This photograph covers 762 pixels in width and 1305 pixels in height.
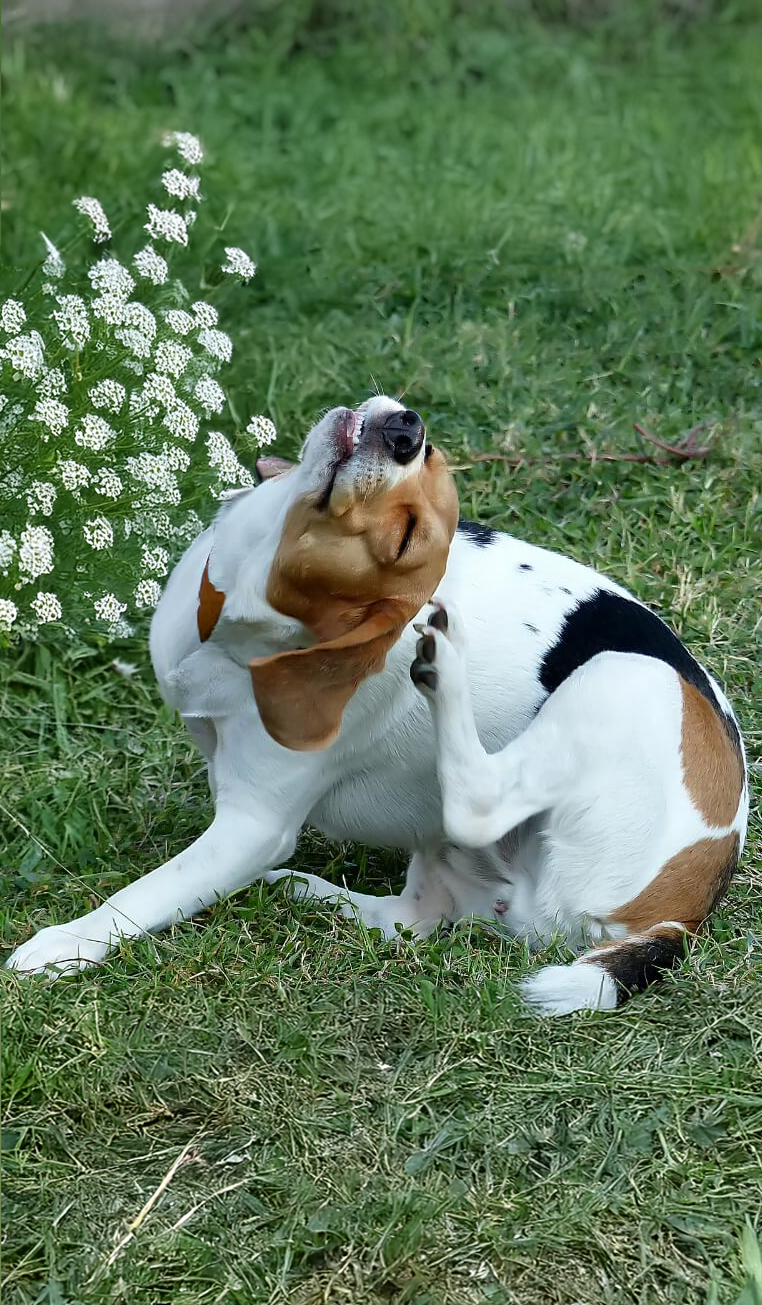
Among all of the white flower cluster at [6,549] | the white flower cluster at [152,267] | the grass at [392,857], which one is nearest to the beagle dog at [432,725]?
the grass at [392,857]

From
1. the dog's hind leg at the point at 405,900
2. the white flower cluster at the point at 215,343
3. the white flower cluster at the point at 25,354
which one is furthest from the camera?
the white flower cluster at the point at 215,343

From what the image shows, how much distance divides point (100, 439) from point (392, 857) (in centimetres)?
139

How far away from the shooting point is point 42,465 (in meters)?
4.13

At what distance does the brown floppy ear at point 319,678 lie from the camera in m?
2.94

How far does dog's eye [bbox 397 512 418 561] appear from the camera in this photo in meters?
3.02

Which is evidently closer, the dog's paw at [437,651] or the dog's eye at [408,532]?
the dog's eye at [408,532]

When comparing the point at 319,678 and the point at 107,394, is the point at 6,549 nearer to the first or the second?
the point at 107,394

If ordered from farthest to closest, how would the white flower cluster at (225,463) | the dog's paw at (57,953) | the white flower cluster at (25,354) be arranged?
the white flower cluster at (225,463)
the white flower cluster at (25,354)
the dog's paw at (57,953)

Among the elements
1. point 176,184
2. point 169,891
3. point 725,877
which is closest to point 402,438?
point 169,891

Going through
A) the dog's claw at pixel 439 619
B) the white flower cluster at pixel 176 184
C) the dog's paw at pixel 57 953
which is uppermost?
the white flower cluster at pixel 176 184

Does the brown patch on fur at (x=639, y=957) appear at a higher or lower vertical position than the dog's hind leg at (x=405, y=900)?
higher

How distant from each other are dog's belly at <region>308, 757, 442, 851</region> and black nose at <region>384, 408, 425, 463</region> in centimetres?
85

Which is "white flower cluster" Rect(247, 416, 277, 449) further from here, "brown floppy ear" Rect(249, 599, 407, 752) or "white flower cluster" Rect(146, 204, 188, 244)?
"brown floppy ear" Rect(249, 599, 407, 752)

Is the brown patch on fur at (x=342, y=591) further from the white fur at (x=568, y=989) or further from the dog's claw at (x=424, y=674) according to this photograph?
the white fur at (x=568, y=989)
